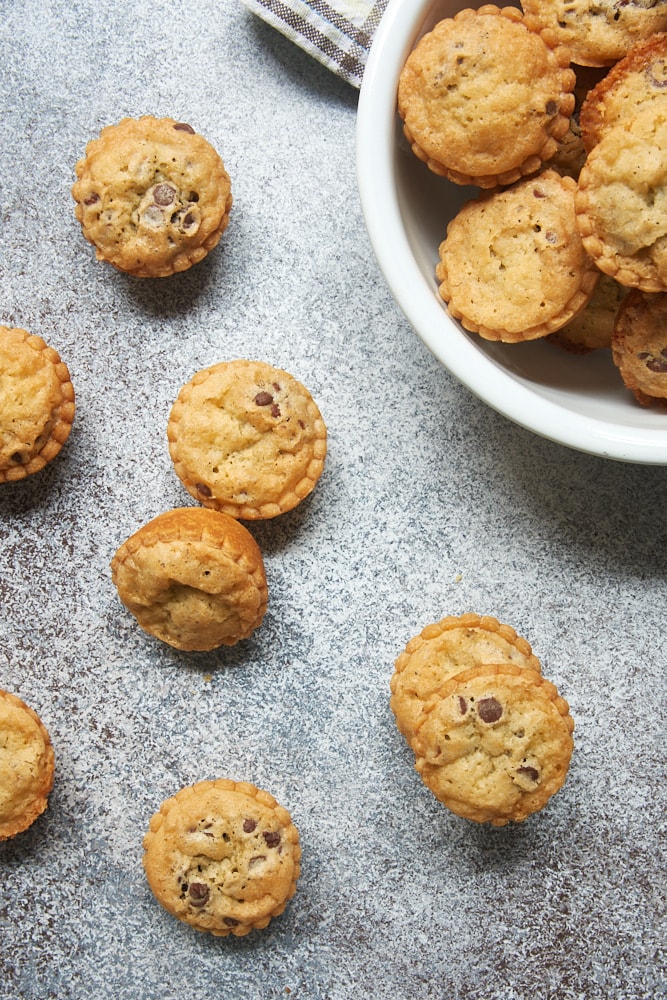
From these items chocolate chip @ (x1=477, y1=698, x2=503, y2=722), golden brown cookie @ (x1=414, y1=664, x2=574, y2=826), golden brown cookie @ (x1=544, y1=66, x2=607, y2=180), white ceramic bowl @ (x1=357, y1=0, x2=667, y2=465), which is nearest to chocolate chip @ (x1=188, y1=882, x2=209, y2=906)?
golden brown cookie @ (x1=414, y1=664, x2=574, y2=826)

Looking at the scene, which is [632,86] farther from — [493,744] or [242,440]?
[493,744]

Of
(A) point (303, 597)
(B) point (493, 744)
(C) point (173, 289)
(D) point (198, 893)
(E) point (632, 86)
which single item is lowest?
(D) point (198, 893)

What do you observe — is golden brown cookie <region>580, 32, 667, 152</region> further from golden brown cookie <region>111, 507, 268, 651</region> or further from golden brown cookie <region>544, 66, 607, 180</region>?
golden brown cookie <region>111, 507, 268, 651</region>

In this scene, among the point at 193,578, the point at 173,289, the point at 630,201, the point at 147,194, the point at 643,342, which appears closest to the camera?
the point at 630,201

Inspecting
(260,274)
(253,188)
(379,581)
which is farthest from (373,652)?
(253,188)

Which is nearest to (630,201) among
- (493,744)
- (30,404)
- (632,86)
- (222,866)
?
(632,86)
